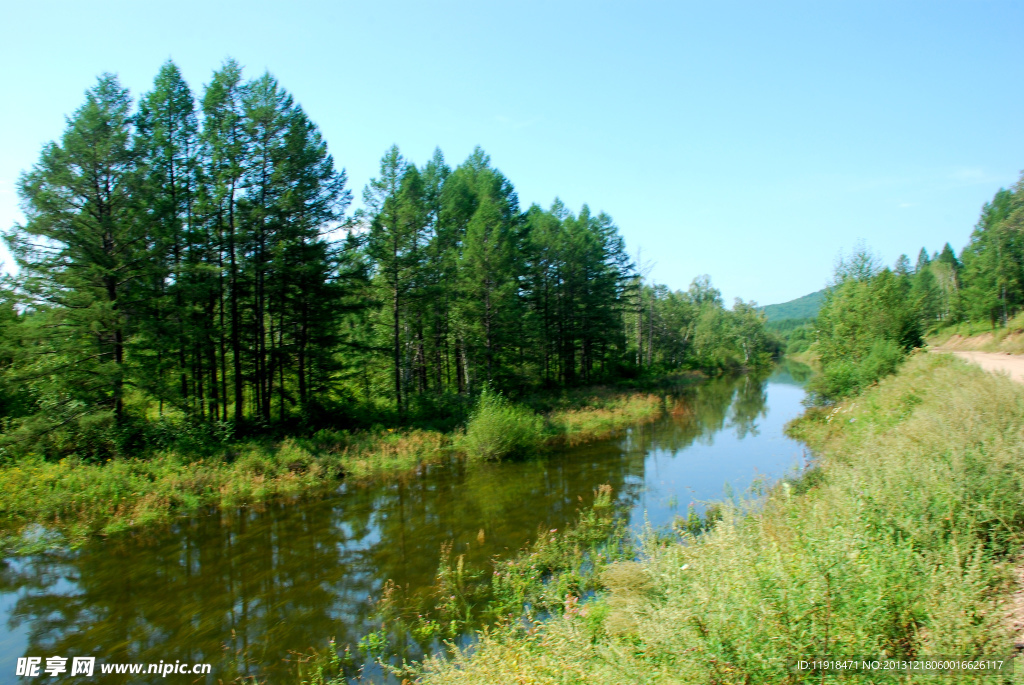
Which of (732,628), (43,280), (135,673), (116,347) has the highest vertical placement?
(43,280)

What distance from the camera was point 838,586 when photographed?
12.7ft


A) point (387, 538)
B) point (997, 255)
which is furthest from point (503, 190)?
point (997, 255)

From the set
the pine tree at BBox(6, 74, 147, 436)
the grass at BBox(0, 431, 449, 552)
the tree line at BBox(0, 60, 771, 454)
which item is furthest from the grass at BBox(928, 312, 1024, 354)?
the pine tree at BBox(6, 74, 147, 436)

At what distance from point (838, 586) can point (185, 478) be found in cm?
1634

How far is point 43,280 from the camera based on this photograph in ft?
51.6

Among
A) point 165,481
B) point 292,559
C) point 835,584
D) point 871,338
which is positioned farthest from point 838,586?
point 871,338

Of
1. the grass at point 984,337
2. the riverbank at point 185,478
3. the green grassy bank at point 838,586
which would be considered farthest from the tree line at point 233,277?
the grass at point 984,337

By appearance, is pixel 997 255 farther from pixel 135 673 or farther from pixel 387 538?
pixel 135 673

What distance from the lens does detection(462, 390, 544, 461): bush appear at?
19703mm

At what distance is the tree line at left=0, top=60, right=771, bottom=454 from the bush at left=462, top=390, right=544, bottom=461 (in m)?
5.70

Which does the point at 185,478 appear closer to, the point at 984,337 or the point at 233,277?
the point at 233,277

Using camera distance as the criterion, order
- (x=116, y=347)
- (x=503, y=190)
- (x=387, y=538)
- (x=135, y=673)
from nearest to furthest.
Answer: (x=135, y=673) → (x=387, y=538) → (x=116, y=347) → (x=503, y=190)

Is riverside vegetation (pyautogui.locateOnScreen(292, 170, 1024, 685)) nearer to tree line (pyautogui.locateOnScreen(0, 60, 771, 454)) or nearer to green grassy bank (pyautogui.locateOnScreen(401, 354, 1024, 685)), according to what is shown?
green grassy bank (pyautogui.locateOnScreen(401, 354, 1024, 685))

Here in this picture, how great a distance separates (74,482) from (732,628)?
1636 cm
